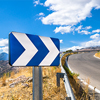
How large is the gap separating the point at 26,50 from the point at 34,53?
0.52 ft

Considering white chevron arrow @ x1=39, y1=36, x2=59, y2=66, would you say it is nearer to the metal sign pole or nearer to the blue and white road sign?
the blue and white road sign

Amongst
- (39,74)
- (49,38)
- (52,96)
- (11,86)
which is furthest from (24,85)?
(49,38)

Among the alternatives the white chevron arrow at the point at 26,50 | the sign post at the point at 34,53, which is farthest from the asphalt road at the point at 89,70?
the white chevron arrow at the point at 26,50

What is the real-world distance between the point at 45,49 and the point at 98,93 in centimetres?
359

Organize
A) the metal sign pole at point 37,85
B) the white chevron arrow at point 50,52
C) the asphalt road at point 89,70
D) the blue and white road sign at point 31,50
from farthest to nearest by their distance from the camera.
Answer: the asphalt road at point 89,70 < the white chevron arrow at point 50,52 < the metal sign pole at point 37,85 < the blue and white road sign at point 31,50

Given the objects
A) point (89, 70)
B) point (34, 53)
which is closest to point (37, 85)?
point (34, 53)

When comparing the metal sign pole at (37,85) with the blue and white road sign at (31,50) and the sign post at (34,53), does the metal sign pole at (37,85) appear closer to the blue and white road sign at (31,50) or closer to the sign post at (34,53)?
the sign post at (34,53)

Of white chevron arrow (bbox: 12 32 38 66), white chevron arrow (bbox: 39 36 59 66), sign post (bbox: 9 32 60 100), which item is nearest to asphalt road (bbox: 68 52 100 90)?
white chevron arrow (bbox: 39 36 59 66)

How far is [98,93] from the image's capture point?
14.9 feet

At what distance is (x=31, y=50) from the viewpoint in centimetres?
206

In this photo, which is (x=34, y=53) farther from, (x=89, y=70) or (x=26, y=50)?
(x=89, y=70)

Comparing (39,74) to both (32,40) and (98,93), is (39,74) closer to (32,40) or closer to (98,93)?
(32,40)

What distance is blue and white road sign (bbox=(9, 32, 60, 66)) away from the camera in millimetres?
1918

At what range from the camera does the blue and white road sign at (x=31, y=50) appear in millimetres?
1918
